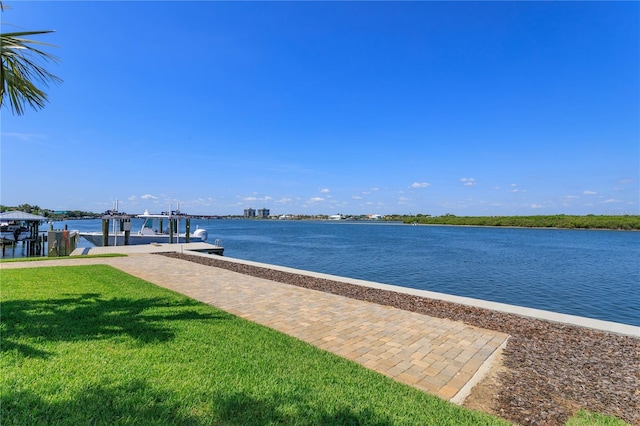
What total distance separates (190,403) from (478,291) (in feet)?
38.1

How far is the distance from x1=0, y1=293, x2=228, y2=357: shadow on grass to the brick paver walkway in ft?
3.57

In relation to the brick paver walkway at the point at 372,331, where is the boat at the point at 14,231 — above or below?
above

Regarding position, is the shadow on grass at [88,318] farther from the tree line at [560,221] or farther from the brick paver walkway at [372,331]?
the tree line at [560,221]

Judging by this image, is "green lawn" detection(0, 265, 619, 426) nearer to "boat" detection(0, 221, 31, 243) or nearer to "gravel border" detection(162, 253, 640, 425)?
"gravel border" detection(162, 253, 640, 425)

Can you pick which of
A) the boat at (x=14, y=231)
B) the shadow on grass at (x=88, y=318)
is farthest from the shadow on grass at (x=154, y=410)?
the boat at (x=14, y=231)

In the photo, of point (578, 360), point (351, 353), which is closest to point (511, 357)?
point (578, 360)

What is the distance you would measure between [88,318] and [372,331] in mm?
4491

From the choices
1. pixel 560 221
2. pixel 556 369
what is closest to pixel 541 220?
pixel 560 221

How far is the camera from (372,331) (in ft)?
17.0

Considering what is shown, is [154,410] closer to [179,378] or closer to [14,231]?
[179,378]

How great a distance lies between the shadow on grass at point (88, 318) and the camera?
4.12 m

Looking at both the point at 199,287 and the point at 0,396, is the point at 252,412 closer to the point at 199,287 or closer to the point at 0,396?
the point at 0,396

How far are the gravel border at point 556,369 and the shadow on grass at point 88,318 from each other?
4282mm

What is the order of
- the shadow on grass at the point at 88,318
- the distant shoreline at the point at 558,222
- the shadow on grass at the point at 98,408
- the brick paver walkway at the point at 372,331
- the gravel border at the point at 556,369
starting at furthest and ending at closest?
the distant shoreline at the point at 558,222 < the shadow on grass at the point at 88,318 < the brick paver walkway at the point at 372,331 < the gravel border at the point at 556,369 < the shadow on grass at the point at 98,408
